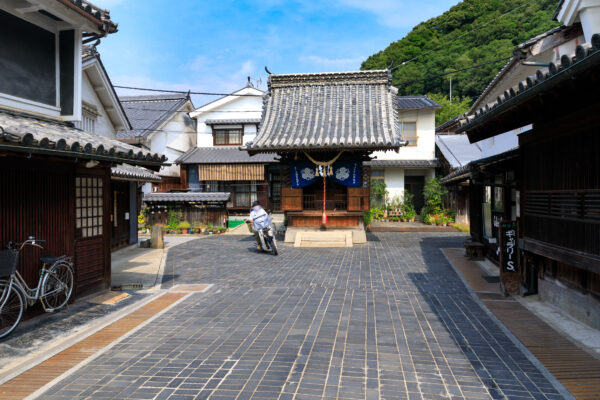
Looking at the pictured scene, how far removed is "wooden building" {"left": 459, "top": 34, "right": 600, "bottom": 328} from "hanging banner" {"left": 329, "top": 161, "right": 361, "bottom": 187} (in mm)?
8443

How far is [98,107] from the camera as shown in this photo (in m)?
15.2

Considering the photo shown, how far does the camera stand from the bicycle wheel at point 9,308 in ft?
19.4

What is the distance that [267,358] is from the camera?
5.27 metres

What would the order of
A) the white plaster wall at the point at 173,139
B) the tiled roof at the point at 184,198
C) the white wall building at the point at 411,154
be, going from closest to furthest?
the tiled roof at the point at 184,198 < the white wall building at the point at 411,154 < the white plaster wall at the point at 173,139

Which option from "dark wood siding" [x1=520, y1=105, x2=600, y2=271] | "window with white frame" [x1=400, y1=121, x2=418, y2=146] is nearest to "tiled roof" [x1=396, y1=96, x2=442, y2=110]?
"window with white frame" [x1=400, y1=121, x2=418, y2=146]

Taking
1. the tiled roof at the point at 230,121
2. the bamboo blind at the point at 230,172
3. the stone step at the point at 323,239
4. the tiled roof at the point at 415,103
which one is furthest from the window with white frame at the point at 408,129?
the stone step at the point at 323,239

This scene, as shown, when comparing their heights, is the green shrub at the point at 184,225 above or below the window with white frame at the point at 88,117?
below

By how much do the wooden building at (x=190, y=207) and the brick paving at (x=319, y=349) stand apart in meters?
12.5

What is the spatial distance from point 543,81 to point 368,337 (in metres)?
4.29

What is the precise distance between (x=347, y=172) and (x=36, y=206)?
12155mm

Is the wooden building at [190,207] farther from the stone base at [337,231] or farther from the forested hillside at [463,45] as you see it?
the forested hillside at [463,45]

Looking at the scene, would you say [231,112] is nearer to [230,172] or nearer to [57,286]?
[230,172]

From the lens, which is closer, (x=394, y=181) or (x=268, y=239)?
(x=268, y=239)

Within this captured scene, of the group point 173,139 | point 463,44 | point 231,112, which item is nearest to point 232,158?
point 231,112
